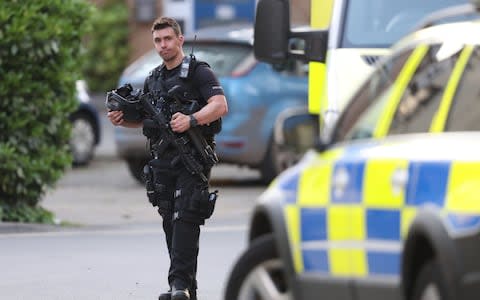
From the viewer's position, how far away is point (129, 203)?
60.5ft

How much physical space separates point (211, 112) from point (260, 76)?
10.1 metres

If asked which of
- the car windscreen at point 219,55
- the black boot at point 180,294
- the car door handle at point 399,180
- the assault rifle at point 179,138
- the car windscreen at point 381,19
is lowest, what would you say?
the black boot at point 180,294

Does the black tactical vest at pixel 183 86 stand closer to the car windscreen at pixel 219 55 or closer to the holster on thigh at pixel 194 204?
the holster on thigh at pixel 194 204

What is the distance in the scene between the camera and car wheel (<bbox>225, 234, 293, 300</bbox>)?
7418mm

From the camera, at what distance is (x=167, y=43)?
994cm

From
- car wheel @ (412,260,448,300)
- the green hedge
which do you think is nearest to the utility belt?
car wheel @ (412,260,448,300)

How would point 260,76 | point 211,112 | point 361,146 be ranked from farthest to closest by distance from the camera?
1. point 260,76
2. point 211,112
3. point 361,146

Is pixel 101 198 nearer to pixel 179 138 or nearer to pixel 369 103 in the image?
pixel 179 138

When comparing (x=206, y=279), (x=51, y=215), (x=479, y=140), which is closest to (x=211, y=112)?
(x=206, y=279)

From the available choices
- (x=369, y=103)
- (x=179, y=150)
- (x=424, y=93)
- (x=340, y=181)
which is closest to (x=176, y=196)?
(x=179, y=150)

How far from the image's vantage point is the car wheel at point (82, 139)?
23.5m

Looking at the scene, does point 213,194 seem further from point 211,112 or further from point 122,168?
point 122,168

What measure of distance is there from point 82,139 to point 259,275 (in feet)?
53.6

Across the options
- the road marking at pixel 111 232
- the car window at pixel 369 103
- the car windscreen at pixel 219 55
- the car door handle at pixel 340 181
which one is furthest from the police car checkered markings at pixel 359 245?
the car windscreen at pixel 219 55
